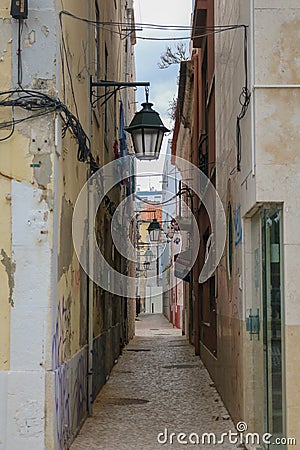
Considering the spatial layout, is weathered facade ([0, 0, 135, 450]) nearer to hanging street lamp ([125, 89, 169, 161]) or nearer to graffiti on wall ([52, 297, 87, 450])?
graffiti on wall ([52, 297, 87, 450])

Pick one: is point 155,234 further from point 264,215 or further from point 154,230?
point 264,215

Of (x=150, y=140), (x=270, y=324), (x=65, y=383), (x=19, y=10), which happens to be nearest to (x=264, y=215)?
(x=270, y=324)

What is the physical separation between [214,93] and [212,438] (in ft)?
22.4

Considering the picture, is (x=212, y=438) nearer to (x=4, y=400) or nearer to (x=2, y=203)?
(x=4, y=400)

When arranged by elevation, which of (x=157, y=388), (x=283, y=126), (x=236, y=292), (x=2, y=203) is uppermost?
(x=283, y=126)

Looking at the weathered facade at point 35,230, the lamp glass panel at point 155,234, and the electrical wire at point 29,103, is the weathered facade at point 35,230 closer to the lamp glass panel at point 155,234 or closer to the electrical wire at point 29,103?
the electrical wire at point 29,103

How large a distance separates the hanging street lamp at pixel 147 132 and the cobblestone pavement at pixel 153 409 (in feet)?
11.5

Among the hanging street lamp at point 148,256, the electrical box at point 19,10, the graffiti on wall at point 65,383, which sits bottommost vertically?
the graffiti on wall at point 65,383

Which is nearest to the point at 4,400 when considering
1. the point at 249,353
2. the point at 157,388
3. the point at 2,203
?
the point at 2,203

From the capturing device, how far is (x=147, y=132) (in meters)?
9.66

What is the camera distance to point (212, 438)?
30.5 ft

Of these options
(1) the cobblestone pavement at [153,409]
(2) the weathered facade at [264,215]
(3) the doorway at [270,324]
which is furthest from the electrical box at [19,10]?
(1) the cobblestone pavement at [153,409]

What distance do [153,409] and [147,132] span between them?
4333 mm

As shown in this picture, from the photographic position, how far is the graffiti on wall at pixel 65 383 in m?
7.64
